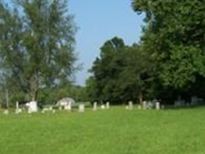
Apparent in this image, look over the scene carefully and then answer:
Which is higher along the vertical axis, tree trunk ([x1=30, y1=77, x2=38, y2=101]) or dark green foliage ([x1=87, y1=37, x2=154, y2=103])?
dark green foliage ([x1=87, y1=37, x2=154, y2=103])

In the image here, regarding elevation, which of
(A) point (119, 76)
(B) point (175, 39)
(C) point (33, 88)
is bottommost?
(C) point (33, 88)

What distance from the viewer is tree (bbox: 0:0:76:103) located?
77000 mm

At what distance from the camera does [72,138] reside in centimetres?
2211

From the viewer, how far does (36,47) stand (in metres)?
76.7

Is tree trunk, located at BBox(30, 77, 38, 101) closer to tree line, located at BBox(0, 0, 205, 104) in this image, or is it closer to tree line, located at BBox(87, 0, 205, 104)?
tree line, located at BBox(0, 0, 205, 104)

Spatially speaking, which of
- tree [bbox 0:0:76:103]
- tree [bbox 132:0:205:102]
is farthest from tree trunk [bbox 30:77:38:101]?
tree [bbox 132:0:205:102]

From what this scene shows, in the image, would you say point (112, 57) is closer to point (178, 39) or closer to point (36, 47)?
point (36, 47)

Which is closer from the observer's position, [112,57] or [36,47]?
[36,47]

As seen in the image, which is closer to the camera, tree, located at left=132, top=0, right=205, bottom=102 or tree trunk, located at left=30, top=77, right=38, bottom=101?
tree, located at left=132, top=0, right=205, bottom=102

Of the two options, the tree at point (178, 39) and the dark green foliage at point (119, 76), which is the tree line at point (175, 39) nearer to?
the tree at point (178, 39)

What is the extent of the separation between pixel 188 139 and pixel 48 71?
188 feet

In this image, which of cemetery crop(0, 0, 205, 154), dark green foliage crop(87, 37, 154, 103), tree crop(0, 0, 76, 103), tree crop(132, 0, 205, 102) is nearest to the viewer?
cemetery crop(0, 0, 205, 154)

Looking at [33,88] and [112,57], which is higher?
[112,57]

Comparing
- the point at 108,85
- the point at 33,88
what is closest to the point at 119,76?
the point at 108,85
